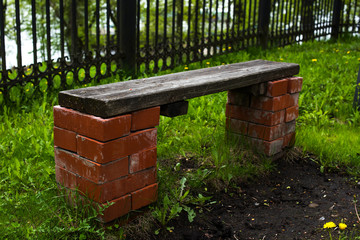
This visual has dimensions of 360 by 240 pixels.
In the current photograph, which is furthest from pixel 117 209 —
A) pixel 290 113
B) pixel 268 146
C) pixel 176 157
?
pixel 290 113

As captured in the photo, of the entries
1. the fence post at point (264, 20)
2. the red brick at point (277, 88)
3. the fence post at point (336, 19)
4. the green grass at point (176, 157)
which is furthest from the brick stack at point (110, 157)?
the fence post at point (336, 19)

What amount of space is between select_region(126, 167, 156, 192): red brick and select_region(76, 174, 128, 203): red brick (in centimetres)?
3

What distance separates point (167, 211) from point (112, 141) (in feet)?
2.08

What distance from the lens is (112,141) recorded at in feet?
7.11

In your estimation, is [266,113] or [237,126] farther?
[237,126]

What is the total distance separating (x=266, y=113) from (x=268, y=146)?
252mm

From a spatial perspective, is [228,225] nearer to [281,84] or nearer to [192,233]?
[192,233]

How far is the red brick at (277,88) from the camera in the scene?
10.3ft

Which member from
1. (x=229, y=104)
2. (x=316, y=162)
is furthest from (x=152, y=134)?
(x=316, y=162)

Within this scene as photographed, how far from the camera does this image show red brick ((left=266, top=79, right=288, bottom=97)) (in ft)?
10.3

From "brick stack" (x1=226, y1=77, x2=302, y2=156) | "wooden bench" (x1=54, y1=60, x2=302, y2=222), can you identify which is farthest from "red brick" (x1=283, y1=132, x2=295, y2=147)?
"wooden bench" (x1=54, y1=60, x2=302, y2=222)

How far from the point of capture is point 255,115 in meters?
3.28

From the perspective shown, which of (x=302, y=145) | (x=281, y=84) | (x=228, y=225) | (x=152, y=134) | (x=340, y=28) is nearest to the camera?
(x=152, y=134)

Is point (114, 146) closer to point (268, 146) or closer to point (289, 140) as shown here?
point (268, 146)
